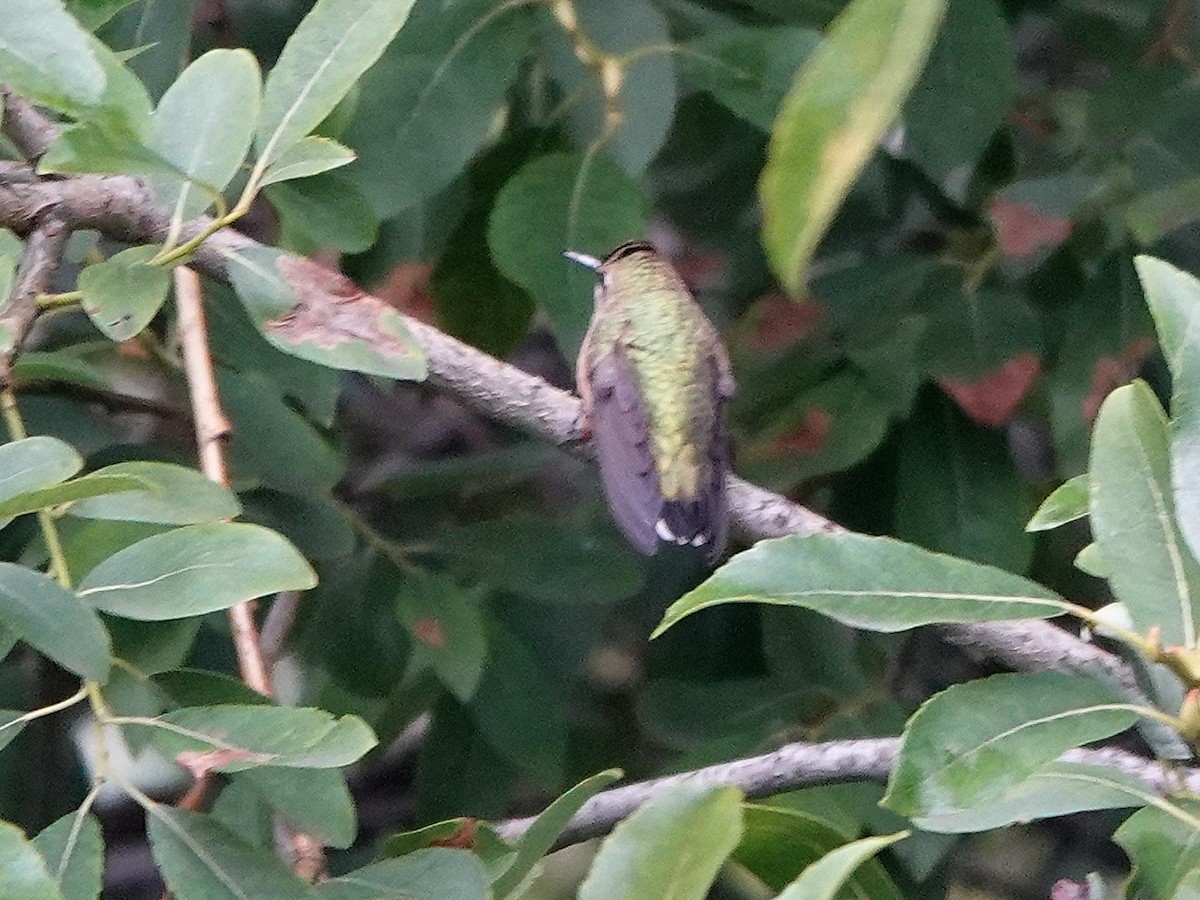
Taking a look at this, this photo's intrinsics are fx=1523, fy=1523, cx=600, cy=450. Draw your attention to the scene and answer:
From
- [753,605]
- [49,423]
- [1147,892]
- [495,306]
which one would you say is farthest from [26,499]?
[753,605]

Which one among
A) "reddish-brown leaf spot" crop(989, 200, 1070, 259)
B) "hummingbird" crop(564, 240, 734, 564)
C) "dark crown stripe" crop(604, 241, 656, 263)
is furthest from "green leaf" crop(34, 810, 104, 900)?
"reddish-brown leaf spot" crop(989, 200, 1070, 259)

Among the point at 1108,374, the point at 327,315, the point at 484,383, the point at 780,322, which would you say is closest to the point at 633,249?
the point at 780,322

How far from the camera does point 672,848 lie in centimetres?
66

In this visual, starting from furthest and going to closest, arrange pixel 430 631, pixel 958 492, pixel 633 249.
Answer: pixel 633 249
pixel 958 492
pixel 430 631

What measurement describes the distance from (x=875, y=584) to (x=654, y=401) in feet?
3.36

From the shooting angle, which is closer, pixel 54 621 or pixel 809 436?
pixel 54 621

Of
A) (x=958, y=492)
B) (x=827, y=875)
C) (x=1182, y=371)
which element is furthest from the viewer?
(x=958, y=492)

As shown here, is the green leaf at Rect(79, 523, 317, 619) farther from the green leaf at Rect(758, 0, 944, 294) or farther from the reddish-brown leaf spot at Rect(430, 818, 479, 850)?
the green leaf at Rect(758, 0, 944, 294)

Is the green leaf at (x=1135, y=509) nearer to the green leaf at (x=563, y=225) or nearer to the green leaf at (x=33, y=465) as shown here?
the green leaf at (x=33, y=465)

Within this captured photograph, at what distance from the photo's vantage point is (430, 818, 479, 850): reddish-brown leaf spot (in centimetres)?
96

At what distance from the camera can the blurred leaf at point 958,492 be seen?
1.72 meters

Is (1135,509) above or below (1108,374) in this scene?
above

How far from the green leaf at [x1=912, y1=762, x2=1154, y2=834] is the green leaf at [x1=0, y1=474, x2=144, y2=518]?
0.43 metres

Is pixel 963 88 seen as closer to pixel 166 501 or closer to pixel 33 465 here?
pixel 166 501
